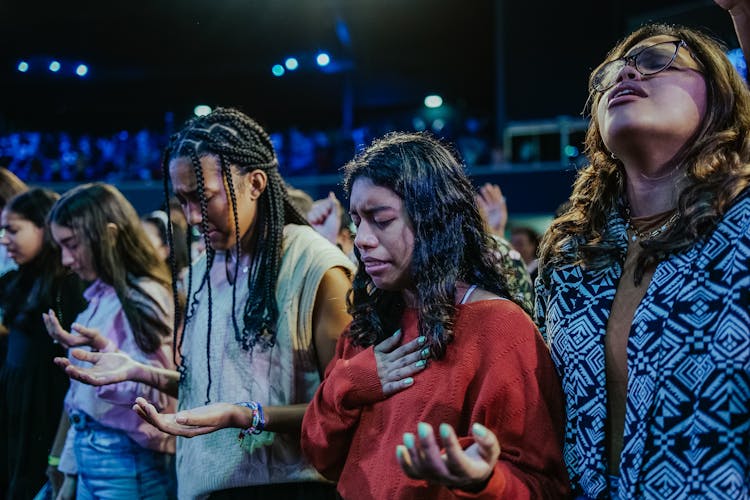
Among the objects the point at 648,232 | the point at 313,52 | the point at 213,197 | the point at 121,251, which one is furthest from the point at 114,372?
the point at 313,52

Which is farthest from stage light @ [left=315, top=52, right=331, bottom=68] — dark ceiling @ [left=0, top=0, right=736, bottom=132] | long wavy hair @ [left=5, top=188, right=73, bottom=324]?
long wavy hair @ [left=5, top=188, right=73, bottom=324]

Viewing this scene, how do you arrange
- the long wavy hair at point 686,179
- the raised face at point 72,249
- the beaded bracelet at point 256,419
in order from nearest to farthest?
the long wavy hair at point 686,179
the beaded bracelet at point 256,419
the raised face at point 72,249

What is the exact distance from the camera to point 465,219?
5.49 ft

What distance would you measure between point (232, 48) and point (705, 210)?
34.4 feet

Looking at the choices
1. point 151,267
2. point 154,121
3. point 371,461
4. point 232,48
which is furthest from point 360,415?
point 154,121

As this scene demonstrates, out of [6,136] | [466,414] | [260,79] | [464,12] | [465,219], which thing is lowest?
[466,414]

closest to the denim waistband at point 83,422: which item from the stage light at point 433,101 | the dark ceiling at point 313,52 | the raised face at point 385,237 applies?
the raised face at point 385,237

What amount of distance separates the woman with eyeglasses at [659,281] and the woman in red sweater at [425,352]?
0.10 meters

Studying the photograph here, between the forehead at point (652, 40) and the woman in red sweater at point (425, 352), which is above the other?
the forehead at point (652, 40)

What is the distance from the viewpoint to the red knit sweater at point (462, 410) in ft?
4.57

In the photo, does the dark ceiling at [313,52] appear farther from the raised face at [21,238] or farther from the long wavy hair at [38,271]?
the raised face at [21,238]

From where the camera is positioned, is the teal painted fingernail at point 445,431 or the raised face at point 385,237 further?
the raised face at point 385,237

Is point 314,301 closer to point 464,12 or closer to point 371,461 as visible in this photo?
point 371,461

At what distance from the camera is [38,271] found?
3477 mm
